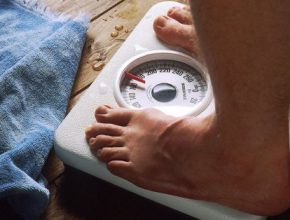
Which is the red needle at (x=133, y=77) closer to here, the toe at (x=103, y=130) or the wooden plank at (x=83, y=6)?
the toe at (x=103, y=130)

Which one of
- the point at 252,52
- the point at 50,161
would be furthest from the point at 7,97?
the point at 252,52

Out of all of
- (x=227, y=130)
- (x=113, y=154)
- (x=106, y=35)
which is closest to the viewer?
(x=227, y=130)

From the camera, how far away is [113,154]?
0.73 metres

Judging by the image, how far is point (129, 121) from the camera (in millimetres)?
771

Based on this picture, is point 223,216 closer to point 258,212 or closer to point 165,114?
point 258,212

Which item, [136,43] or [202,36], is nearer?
[202,36]

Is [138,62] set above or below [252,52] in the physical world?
below

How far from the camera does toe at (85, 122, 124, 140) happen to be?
76 cm

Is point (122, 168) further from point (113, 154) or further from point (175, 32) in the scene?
point (175, 32)

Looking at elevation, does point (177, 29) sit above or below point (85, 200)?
above

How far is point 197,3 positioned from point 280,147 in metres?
0.22

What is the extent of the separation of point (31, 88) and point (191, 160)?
333 mm

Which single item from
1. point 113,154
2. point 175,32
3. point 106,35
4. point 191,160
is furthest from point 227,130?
point 106,35

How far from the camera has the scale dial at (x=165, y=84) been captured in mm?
790
